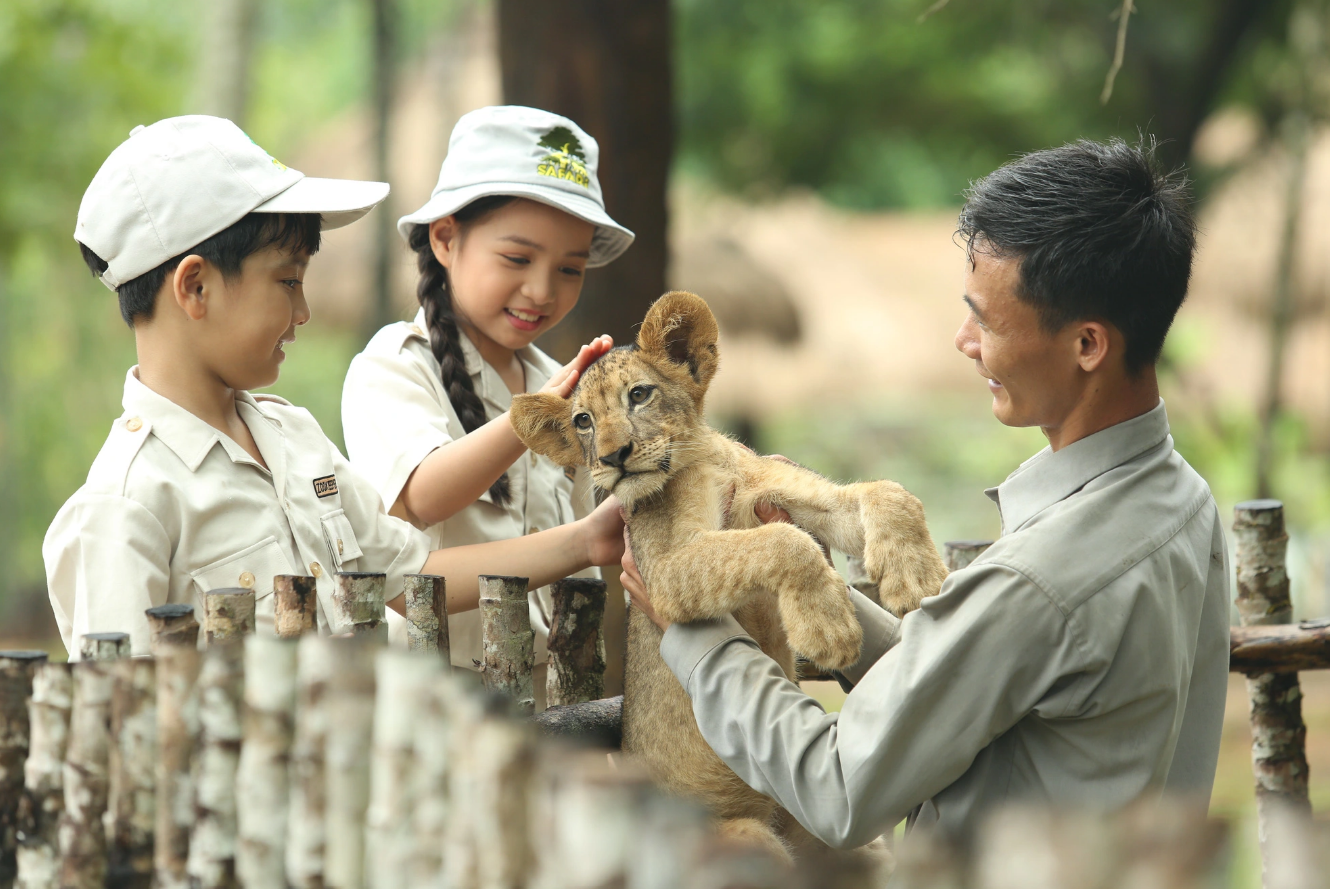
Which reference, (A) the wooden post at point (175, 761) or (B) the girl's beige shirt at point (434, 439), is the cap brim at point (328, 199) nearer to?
(B) the girl's beige shirt at point (434, 439)

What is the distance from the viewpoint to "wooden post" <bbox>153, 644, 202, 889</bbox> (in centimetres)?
219

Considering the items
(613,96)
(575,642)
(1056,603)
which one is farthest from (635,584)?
(613,96)

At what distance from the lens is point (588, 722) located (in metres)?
3.58

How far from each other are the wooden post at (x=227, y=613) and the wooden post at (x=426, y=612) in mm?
625

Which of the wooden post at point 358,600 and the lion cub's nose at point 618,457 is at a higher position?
the lion cub's nose at point 618,457

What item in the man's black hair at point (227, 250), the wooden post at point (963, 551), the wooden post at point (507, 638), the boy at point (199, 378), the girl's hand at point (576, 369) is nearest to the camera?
the boy at point (199, 378)

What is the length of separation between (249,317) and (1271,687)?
3837mm

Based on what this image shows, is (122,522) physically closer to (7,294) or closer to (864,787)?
(864,787)

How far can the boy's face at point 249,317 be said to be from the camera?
3.09m

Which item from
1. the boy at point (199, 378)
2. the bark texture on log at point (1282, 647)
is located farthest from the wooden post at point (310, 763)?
the bark texture on log at point (1282, 647)

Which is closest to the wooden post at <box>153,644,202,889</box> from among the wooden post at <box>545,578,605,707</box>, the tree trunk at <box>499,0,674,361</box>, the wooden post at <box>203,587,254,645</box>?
the wooden post at <box>203,587,254,645</box>

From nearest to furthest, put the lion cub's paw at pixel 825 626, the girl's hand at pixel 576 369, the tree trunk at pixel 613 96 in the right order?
the lion cub's paw at pixel 825 626
the girl's hand at pixel 576 369
the tree trunk at pixel 613 96

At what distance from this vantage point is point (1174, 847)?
4.53 ft

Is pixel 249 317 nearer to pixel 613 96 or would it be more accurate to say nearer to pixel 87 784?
pixel 87 784
